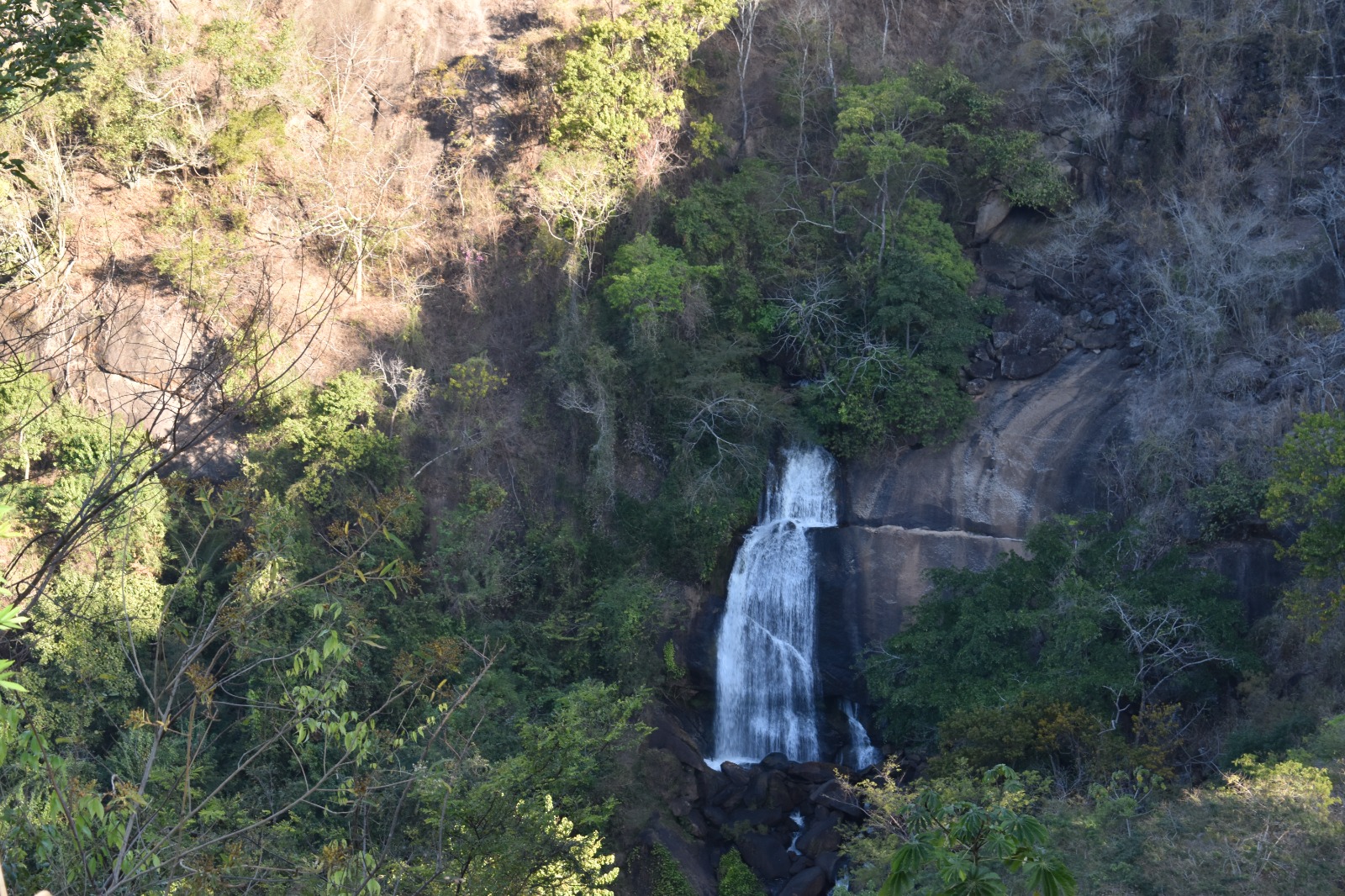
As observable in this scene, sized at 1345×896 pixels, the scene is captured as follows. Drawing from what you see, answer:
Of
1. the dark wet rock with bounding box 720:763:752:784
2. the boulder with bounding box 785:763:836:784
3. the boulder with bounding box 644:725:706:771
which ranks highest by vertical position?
the boulder with bounding box 644:725:706:771

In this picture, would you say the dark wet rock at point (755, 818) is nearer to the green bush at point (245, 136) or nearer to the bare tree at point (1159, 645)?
the bare tree at point (1159, 645)

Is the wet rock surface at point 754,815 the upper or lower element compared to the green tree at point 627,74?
lower

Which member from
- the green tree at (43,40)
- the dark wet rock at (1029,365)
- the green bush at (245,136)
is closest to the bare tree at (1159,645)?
the dark wet rock at (1029,365)

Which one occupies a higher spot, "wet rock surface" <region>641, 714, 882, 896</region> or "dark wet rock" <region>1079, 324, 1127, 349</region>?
"dark wet rock" <region>1079, 324, 1127, 349</region>

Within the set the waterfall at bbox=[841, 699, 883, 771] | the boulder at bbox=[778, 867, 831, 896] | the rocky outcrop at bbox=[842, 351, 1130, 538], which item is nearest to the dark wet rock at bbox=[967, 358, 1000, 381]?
the rocky outcrop at bbox=[842, 351, 1130, 538]

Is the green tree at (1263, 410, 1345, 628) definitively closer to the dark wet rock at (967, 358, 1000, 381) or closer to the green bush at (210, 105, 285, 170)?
the dark wet rock at (967, 358, 1000, 381)

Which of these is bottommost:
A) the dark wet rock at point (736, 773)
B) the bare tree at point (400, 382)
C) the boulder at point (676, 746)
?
the dark wet rock at point (736, 773)

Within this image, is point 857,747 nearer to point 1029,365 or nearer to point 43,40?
point 1029,365
